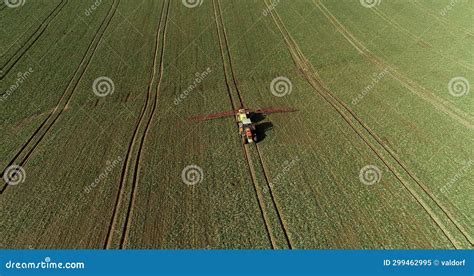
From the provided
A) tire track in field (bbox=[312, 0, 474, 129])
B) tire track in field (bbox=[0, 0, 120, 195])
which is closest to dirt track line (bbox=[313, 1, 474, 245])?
tire track in field (bbox=[312, 0, 474, 129])

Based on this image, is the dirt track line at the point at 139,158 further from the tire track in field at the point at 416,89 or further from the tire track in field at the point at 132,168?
the tire track in field at the point at 416,89

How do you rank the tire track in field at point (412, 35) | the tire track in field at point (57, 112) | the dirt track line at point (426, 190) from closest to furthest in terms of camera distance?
the dirt track line at point (426, 190) → the tire track in field at point (57, 112) → the tire track in field at point (412, 35)

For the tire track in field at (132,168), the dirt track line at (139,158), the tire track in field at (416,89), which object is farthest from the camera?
the tire track in field at (416,89)

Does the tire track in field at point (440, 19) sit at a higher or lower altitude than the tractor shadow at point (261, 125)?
lower

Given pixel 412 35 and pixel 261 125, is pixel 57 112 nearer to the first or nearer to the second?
pixel 261 125

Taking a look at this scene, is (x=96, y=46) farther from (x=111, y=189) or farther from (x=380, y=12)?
(x=380, y=12)

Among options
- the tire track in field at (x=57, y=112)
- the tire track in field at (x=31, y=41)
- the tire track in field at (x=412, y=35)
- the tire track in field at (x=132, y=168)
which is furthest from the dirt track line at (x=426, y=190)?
the tire track in field at (x=31, y=41)

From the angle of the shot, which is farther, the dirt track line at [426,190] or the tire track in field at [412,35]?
the tire track in field at [412,35]

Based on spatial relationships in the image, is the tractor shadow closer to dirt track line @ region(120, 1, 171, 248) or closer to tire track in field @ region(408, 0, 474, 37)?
dirt track line @ region(120, 1, 171, 248)
